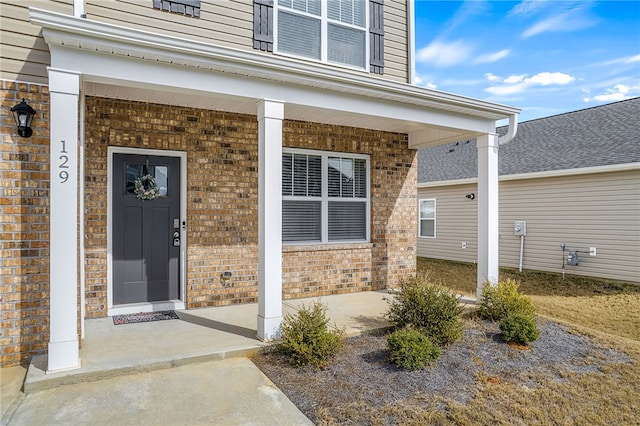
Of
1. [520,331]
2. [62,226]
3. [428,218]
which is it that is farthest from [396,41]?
[428,218]

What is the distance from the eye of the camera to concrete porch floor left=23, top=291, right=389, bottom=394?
3.42 metres

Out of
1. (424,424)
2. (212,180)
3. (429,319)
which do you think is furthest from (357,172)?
(424,424)

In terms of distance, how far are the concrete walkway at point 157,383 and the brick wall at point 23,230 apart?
0.37 metres

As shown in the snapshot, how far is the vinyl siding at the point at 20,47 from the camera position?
371 cm

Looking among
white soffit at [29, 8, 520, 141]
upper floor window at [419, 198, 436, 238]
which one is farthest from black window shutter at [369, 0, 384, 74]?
upper floor window at [419, 198, 436, 238]

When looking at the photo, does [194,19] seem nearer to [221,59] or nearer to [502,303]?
[221,59]

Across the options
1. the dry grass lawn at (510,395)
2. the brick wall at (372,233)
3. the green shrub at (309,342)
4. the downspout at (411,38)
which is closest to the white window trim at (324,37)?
the downspout at (411,38)

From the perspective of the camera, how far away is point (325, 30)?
6203mm

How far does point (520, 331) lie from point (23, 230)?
17.5 ft

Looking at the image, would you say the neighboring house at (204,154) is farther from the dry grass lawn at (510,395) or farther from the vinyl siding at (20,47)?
the dry grass lawn at (510,395)

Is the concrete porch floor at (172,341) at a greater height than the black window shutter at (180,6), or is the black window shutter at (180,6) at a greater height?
the black window shutter at (180,6)

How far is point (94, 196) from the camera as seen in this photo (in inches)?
192

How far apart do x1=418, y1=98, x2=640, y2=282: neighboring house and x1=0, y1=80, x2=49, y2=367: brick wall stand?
10205 mm

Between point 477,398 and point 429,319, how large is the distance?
46.1 inches
